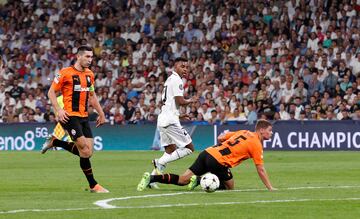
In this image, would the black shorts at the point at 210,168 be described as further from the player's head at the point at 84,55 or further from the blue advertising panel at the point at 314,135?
the blue advertising panel at the point at 314,135

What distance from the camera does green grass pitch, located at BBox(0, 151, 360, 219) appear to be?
40.2 feet

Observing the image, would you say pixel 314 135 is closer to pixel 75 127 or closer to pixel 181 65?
pixel 181 65

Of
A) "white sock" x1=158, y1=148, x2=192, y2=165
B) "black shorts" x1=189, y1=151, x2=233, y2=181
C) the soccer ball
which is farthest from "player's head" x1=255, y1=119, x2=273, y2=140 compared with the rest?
"white sock" x1=158, y1=148, x2=192, y2=165

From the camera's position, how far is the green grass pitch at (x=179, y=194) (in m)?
12.3

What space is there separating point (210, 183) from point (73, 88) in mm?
2643

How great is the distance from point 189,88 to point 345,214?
24531 mm

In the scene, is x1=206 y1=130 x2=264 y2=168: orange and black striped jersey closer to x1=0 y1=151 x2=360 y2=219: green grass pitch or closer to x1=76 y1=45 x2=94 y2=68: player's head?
x1=0 y1=151 x2=360 y2=219: green grass pitch

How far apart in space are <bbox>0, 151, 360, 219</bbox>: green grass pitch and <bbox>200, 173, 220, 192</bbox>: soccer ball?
13 cm

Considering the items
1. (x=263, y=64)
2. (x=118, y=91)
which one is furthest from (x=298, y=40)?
(x=118, y=91)

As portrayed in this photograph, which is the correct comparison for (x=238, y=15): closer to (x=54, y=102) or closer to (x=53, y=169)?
(x=53, y=169)

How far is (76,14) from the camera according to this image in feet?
141

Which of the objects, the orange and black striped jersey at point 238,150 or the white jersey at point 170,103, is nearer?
the orange and black striped jersey at point 238,150

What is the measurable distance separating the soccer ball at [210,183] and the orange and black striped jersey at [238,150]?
416mm

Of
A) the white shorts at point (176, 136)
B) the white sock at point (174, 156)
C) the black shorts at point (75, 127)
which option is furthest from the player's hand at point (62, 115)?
the white shorts at point (176, 136)
